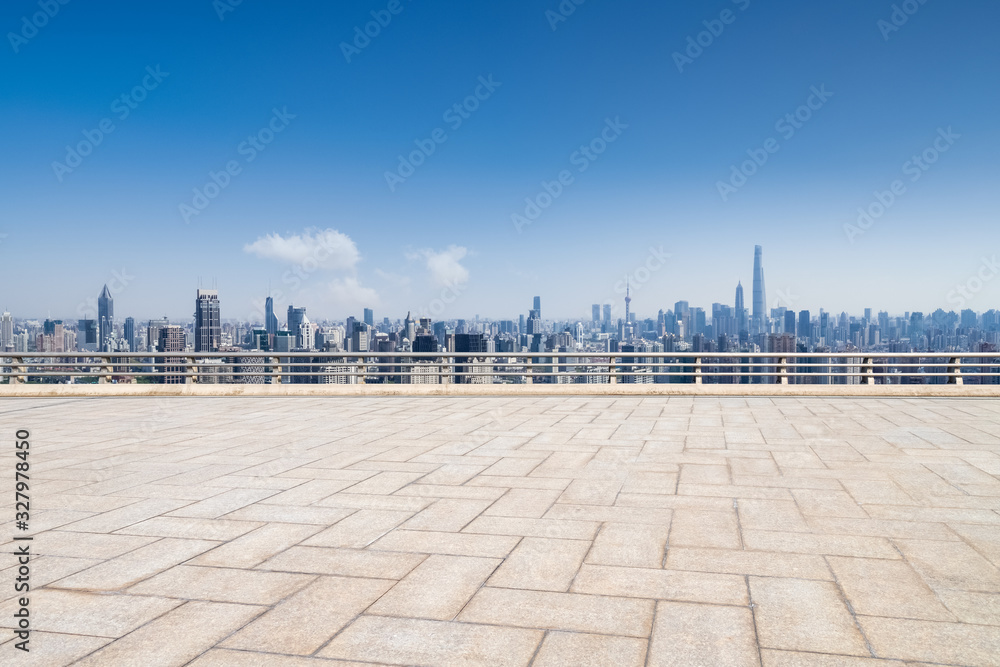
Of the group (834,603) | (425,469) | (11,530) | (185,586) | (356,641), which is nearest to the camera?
(356,641)

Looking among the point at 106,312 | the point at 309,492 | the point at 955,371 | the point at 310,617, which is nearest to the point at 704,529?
the point at 310,617

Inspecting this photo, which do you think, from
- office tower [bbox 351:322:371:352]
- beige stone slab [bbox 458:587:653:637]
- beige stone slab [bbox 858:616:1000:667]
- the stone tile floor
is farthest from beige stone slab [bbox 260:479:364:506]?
office tower [bbox 351:322:371:352]

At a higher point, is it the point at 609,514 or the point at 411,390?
the point at 411,390

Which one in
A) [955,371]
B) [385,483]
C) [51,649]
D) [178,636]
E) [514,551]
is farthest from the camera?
[955,371]

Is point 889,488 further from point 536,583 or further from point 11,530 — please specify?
point 11,530

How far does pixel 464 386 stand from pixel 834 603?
1197 centimetres

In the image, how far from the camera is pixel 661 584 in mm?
3516

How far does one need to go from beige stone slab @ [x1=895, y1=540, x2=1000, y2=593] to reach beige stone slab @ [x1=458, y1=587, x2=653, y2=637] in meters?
1.67

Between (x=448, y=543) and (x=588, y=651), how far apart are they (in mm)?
1614

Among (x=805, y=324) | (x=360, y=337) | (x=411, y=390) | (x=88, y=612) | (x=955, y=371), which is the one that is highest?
(x=805, y=324)

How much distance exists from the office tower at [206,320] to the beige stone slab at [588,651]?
95.5ft

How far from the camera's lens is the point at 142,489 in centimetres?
573

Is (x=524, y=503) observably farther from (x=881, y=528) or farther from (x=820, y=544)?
(x=881, y=528)

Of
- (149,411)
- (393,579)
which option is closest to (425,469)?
(393,579)
